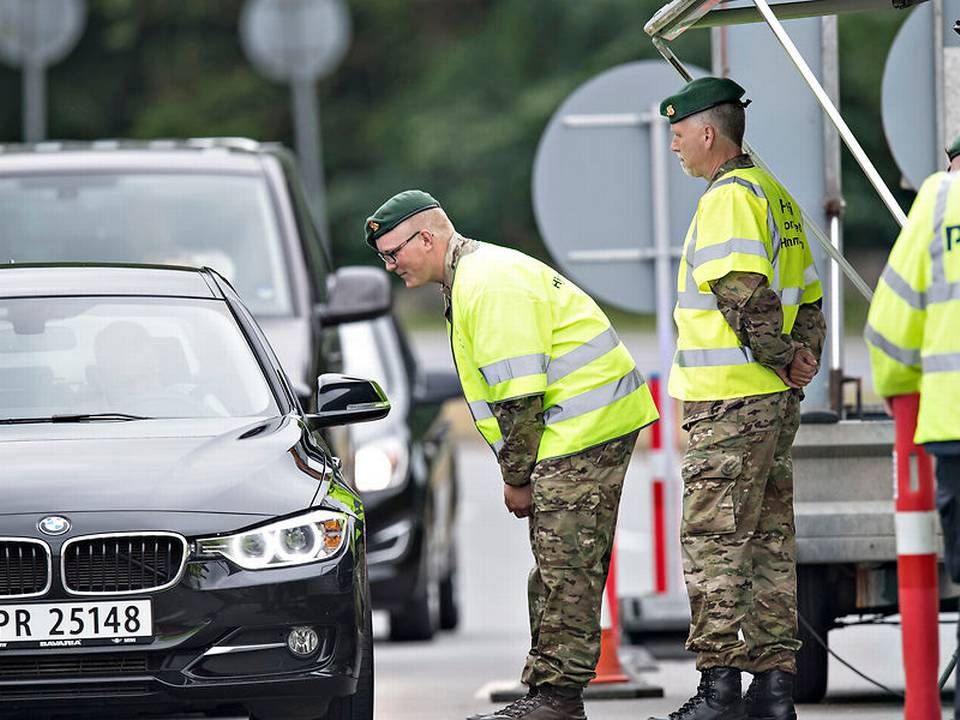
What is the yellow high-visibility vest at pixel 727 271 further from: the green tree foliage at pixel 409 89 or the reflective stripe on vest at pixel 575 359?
the green tree foliage at pixel 409 89

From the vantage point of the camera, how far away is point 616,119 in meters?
11.2

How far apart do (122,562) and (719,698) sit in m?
1.79

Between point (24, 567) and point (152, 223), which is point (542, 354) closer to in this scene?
point (24, 567)

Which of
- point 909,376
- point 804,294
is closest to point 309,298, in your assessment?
point 804,294

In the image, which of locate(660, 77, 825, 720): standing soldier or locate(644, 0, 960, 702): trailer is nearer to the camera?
locate(660, 77, 825, 720): standing soldier

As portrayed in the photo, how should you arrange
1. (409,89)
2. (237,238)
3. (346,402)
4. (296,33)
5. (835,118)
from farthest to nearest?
(409,89) < (296,33) < (237,238) < (346,402) < (835,118)

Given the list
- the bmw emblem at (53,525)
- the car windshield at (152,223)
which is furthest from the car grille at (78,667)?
the car windshield at (152,223)

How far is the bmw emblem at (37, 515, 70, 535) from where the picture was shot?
6789 millimetres

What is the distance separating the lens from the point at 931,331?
6.09 meters

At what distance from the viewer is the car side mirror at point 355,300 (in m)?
10.4

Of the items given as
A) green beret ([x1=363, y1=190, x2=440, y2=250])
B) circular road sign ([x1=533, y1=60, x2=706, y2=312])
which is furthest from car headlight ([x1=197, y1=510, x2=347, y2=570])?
→ circular road sign ([x1=533, y1=60, x2=706, y2=312])

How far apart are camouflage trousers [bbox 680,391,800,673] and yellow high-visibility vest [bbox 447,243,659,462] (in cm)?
24

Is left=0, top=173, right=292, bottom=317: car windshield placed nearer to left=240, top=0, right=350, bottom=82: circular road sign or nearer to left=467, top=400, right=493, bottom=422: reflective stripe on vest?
left=467, top=400, right=493, bottom=422: reflective stripe on vest

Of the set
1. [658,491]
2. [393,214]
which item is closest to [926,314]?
[393,214]
